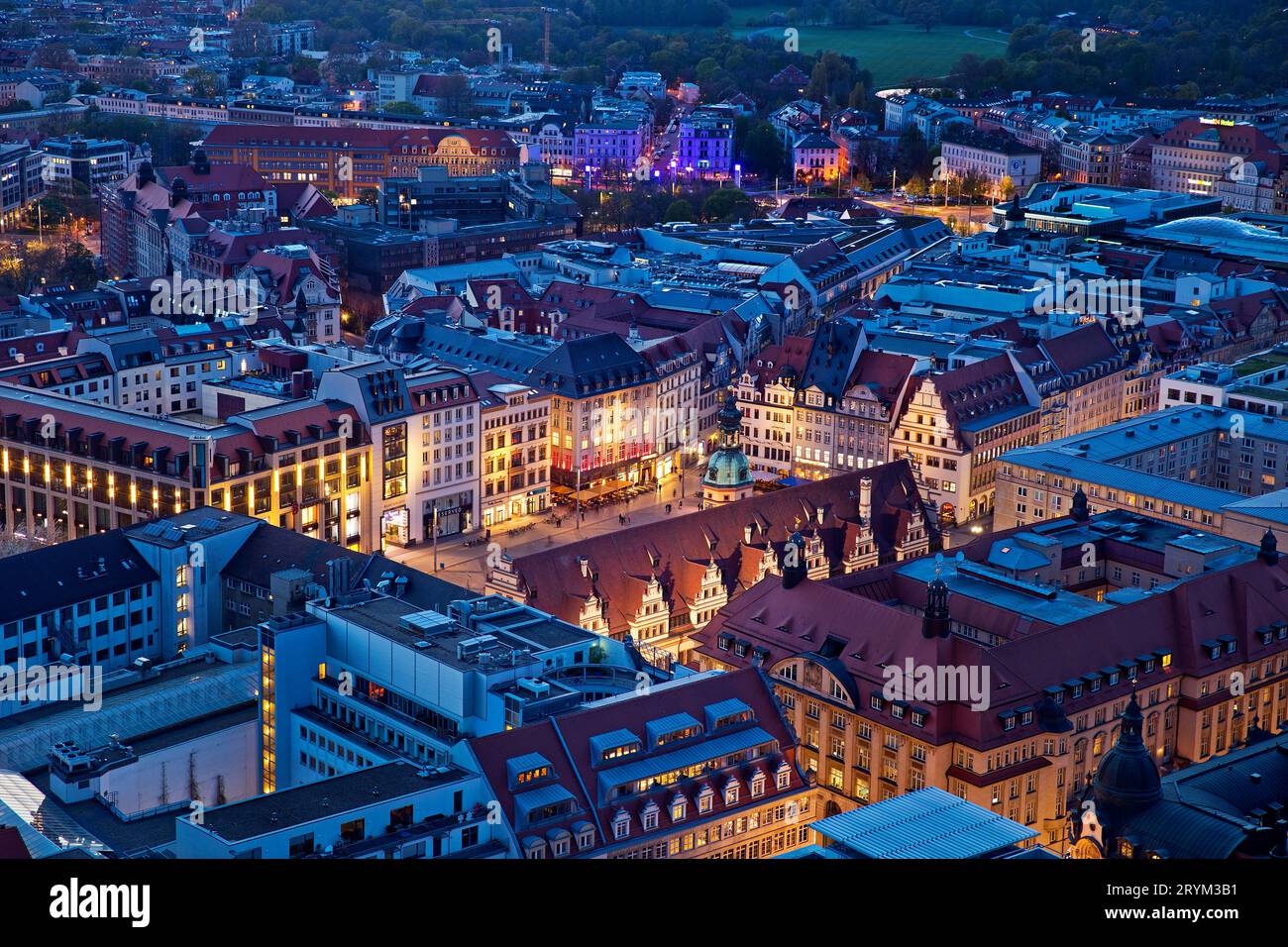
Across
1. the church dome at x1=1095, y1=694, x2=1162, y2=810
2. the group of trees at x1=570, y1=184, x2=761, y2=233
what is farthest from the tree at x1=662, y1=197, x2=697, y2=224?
the church dome at x1=1095, y1=694, x2=1162, y2=810

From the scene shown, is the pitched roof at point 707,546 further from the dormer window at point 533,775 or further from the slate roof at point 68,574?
the dormer window at point 533,775

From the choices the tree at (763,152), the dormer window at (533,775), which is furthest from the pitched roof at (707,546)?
the tree at (763,152)

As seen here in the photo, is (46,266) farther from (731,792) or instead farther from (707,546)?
(731,792)

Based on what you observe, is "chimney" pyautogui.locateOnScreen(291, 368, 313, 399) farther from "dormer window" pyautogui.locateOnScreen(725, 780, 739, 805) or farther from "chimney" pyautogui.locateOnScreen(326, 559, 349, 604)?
"dormer window" pyautogui.locateOnScreen(725, 780, 739, 805)

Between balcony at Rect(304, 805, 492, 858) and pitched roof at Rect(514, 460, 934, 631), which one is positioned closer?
balcony at Rect(304, 805, 492, 858)

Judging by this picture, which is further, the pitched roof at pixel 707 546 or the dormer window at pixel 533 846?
the pitched roof at pixel 707 546

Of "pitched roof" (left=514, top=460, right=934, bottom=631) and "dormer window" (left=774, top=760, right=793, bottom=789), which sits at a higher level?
"pitched roof" (left=514, top=460, right=934, bottom=631)

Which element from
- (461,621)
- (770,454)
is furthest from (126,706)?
(770,454)

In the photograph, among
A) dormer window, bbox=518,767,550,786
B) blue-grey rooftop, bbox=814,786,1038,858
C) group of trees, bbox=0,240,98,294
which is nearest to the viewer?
blue-grey rooftop, bbox=814,786,1038,858

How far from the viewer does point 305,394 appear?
299 ft

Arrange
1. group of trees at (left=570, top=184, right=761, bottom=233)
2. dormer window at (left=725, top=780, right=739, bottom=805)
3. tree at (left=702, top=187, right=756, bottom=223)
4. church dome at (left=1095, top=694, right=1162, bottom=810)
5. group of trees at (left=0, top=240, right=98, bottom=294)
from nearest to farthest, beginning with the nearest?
1. church dome at (left=1095, top=694, right=1162, bottom=810)
2. dormer window at (left=725, top=780, right=739, bottom=805)
3. group of trees at (left=0, top=240, right=98, bottom=294)
4. group of trees at (left=570, top=184, right=761, bottom=233)
5. tree at (left=702, top=187, right=756, bottom=223)

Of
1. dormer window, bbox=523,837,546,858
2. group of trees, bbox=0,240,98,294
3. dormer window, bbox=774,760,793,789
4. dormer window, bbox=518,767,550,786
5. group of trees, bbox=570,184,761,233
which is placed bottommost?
dormer window, bbox=774,760,793,789

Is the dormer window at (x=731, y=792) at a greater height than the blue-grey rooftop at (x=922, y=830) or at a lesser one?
lesser

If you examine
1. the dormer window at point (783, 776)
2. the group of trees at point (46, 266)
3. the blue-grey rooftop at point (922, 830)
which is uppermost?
the group of trees at point (46, 266)
